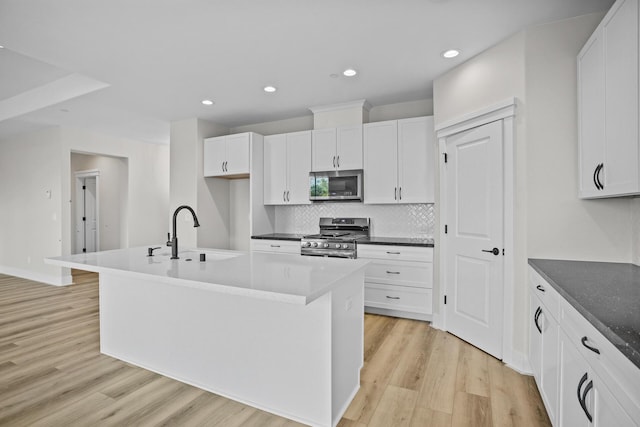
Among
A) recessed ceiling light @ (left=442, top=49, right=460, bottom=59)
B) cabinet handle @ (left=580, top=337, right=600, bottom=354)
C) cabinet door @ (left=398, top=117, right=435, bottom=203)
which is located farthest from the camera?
cabinet door @ (left=398, top=117, right=435, bottom=203)

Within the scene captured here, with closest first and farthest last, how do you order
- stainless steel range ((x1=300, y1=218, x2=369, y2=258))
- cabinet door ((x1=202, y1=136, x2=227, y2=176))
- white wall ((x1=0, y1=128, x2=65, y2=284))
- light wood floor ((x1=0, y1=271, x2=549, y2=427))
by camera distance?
light wood floor ((x1=0, y1=271, x2=549, y2=427)), stainless steel range ((x1=300, y1=218, x2=369, y2=258)), cabinet door ((x1=202, y1=136, x2=227, y2=176)), white wall ((x1=0, y1=128, x2=65, y2=284))

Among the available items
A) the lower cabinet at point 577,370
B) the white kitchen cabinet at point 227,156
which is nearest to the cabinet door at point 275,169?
the white kitchen cabinet at point 227,156

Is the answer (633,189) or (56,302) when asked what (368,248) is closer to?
(633,189)

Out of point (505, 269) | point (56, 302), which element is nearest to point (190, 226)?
point (56, 302)

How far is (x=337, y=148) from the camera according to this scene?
13.9 ft

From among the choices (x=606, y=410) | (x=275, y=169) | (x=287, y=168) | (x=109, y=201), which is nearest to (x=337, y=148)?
(x=287, y=168)

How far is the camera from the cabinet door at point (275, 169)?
4.64m

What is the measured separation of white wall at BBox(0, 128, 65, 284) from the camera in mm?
5469

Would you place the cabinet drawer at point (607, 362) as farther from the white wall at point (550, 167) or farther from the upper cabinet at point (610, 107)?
the white wall at point (550, 167)

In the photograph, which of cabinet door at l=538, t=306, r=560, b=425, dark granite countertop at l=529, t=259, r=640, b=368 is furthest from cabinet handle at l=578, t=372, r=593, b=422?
cabinet door at l=538, t=306, r=560, b=425

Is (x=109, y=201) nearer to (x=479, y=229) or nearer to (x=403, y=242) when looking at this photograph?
(x=403, y=242)

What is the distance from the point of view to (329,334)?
1.76m

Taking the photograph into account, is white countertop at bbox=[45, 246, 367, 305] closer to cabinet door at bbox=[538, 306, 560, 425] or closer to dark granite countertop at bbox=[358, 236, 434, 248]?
cabinet door at bbox=[538, 306, 560, 425]

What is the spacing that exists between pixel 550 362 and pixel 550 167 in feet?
4.62
